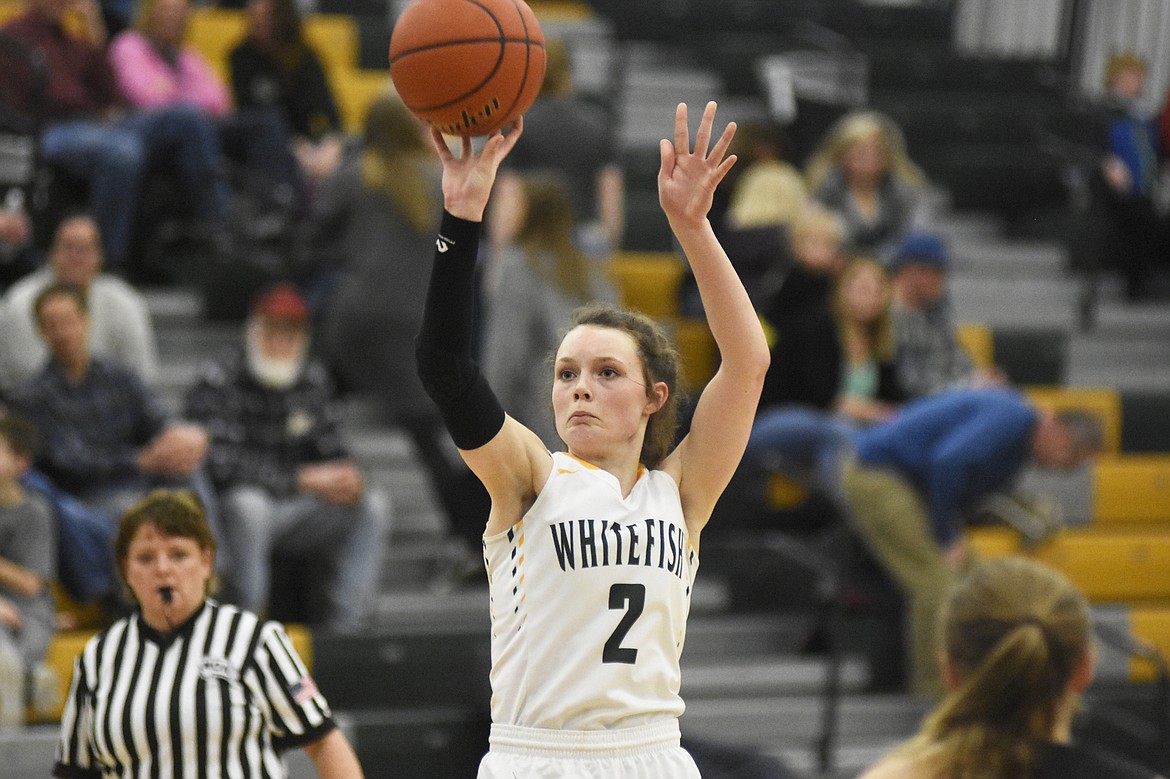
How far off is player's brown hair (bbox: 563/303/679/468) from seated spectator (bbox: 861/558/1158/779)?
61cm

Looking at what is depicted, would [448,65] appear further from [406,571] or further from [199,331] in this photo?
[199,331]

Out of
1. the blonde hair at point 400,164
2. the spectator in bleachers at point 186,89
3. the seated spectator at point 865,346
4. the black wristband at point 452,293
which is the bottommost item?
the seated spectator at point 865,346

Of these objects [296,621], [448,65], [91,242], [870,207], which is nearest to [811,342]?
[870,207]

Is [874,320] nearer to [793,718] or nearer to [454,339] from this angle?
[793,718]

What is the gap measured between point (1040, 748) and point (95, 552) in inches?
157

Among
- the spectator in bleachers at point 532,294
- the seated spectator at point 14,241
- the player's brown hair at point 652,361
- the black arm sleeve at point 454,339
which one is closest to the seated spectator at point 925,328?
the spectator in bleachers at point 532,294

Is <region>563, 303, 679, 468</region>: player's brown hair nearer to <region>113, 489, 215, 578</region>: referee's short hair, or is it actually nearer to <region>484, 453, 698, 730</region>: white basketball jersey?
<region>484, 453, 698, 730</region>: white basketball jersey

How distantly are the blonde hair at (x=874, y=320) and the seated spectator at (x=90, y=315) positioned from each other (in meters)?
2.98

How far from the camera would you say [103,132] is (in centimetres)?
736

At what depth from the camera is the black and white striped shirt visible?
3.70 metres

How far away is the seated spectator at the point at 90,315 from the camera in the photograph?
6508 mm

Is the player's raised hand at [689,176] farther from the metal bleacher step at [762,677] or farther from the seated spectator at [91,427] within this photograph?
the metal bleacher step at [762,677]

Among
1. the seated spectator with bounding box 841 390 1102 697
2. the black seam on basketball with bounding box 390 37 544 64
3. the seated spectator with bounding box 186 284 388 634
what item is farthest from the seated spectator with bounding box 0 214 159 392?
the black seam on basketball with bounding box 390 37 544 64

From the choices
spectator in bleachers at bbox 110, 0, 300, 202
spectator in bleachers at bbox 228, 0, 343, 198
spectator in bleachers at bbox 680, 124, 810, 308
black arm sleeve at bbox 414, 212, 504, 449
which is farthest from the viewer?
spectator in bleachers at bbox 680, 124, 810, 308
